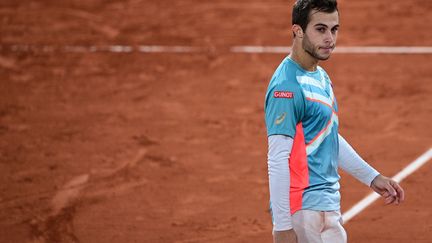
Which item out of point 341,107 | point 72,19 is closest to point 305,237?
point 341,107

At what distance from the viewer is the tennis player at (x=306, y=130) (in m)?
5.67

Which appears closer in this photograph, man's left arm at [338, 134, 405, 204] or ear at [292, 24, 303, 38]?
ear at [292, 24, 303, 38]

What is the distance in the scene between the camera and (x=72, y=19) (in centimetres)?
1606

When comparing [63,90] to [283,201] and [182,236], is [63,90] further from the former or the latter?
[283,201]

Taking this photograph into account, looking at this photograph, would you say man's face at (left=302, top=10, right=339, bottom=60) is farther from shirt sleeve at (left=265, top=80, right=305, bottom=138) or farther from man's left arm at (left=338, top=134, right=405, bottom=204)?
man's left arm at (left=338, top=134, right=405, bottom=204)

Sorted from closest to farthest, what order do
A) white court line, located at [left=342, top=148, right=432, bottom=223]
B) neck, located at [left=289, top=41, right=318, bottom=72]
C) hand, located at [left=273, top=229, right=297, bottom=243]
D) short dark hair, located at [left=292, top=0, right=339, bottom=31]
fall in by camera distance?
1. hand, located at [left=273, top=229, right=297, bottom=243]
2. short dark hair, located at [left=292, top=0, right=339, bottom=31]
3. neck, located at [left=289, top=41, right=318, bottom=72]
4. white court line, located at [left=342, top=148, right=432, bottom=223]

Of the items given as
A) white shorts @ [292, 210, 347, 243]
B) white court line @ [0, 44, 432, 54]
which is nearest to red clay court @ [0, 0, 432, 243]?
white court line @ [0, 44, 432, 54]

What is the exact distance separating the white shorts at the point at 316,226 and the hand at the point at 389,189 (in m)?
0.51

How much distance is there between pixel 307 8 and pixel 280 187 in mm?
1182

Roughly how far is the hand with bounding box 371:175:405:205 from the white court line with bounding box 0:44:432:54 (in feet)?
26.5

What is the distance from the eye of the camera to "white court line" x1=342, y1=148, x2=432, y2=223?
9.50 metres

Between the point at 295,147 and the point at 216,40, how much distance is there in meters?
9.38

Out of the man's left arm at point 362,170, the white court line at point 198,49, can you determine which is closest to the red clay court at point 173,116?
the white court line at point 198,49

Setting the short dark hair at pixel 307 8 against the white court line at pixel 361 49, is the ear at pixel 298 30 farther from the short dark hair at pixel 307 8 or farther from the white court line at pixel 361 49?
the white court line at pixel 361 49
